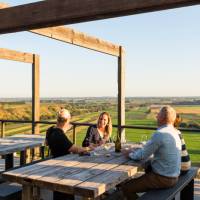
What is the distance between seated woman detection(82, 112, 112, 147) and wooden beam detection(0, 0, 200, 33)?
1.40 meters

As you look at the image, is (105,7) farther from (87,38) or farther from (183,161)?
(87,38)

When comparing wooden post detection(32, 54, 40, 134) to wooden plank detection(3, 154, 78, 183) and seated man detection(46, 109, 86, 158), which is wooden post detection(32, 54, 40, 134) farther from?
wooden plank detection(3, 154, 78, 183)

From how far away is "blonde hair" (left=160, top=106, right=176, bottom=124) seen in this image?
9.23 ft

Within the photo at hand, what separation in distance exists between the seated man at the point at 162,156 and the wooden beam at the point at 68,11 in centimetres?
85

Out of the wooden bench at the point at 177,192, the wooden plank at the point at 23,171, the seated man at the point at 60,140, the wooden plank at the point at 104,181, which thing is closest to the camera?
the wooden plank at the point at 104,181

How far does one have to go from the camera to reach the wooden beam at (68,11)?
2670 mm

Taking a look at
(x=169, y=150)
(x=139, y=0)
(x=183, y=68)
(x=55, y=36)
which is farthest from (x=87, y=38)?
(x=183, y=68)

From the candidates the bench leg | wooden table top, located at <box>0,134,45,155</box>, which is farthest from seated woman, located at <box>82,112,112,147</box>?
the bench leg

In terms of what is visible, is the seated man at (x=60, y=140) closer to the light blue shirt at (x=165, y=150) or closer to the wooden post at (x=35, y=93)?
the light blue shirt at (x=165, y=150)

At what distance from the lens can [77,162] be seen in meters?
2.90

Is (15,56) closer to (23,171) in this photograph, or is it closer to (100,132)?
(100,132)

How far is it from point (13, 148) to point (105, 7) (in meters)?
2.07

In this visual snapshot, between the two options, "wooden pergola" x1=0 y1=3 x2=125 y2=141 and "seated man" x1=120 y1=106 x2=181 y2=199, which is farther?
"wooden pergola" x1=0 y1=3 x2=125 y2=141

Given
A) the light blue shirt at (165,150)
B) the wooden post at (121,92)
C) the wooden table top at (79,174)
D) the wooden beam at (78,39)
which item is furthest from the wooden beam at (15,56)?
the light blue shirt at (165,150)
